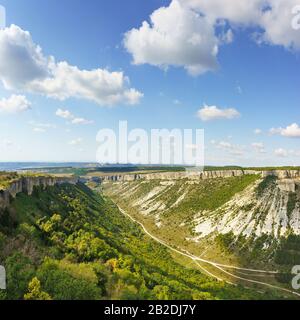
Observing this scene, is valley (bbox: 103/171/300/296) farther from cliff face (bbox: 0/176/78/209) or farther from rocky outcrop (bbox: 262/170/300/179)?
cliff face (bbox: 0/176/78/209)

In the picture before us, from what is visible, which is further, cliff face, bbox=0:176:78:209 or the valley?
the valley

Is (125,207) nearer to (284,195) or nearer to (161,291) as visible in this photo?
(284,195)

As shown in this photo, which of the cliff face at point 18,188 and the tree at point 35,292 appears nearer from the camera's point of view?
the tree at point 35,292

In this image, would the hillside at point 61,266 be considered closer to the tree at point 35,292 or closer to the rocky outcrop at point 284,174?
the tree at point 35,292

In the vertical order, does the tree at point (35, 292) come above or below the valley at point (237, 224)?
above

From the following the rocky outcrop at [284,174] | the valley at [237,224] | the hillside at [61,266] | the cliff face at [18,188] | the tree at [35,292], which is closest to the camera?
the tree at [35,292]

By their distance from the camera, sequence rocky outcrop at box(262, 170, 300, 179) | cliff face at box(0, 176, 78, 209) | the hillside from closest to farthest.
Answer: the hillside → cliff face at box(0, 176, 78, 209) → rocky outcrop at box(262, 170, 300, 179)

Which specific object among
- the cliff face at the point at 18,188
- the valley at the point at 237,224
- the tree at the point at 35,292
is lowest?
the valley at the point at 237,224

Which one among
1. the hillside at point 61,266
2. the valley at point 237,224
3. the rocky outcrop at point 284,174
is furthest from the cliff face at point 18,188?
the rocky outcrop at point 284,174

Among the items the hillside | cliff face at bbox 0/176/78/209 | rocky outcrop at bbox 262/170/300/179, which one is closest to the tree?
the hillside

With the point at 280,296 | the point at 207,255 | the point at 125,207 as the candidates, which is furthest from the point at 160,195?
the point at 280,296

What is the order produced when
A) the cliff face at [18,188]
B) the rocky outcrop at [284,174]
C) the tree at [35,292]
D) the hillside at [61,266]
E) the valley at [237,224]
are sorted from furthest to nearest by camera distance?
the rocky outcrop at [284,174], the valley at [237,224], the cliff face at [18,188], the hillside at [61,266], the tree at [35,292]
